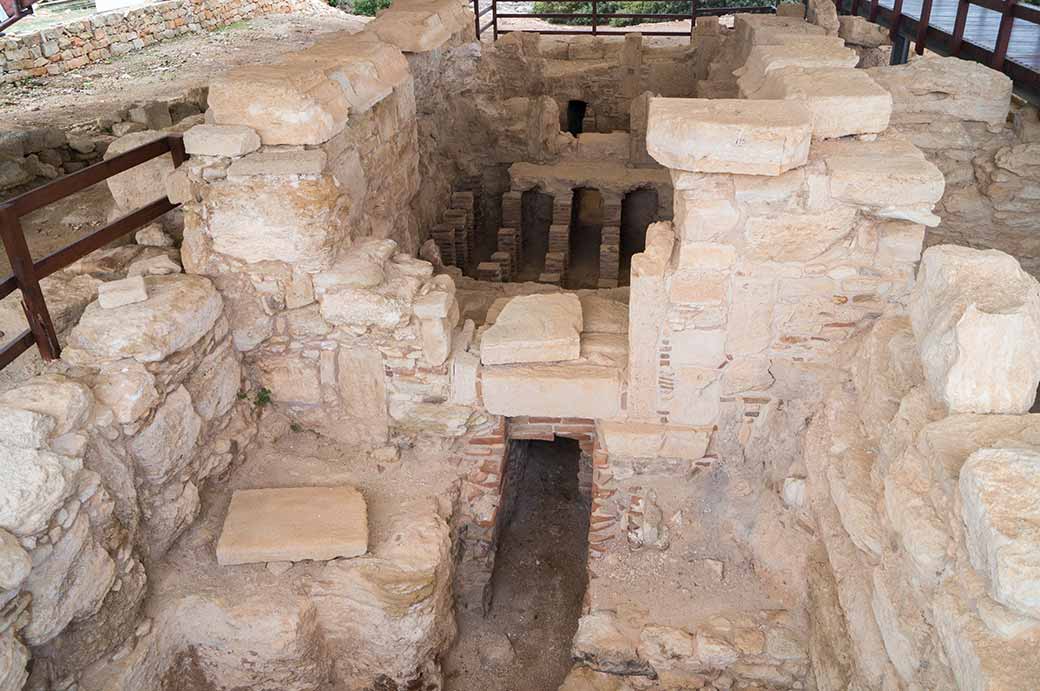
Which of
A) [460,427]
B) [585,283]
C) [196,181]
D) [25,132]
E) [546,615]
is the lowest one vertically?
[546,615]

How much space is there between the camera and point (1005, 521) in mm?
2170

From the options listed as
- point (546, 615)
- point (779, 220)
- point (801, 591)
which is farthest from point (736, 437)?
point (546, 615)

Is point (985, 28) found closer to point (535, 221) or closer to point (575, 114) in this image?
point (535, 221)

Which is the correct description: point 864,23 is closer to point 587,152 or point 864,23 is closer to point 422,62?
point 587,152

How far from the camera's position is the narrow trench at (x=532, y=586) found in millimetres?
4887

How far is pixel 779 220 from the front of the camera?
12.8 feet

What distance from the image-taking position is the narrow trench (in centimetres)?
489

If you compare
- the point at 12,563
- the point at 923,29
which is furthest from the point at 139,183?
the point at 923,29

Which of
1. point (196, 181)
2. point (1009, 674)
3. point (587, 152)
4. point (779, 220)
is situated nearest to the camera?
point (1009, 674)

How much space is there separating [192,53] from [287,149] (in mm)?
9645

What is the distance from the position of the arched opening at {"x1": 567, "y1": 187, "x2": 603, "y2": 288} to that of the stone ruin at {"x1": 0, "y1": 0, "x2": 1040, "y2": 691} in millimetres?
2396

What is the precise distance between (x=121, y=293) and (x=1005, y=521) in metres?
3.76

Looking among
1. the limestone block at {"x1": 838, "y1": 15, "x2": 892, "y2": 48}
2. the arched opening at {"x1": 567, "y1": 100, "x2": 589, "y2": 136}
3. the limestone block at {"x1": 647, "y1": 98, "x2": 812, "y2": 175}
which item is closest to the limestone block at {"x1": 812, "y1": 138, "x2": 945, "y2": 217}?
the limestone block at {"x1": 647, "y1": 98, "x2": 812, "y2": 175}

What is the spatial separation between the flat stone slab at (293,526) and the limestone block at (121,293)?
113 centimetres
